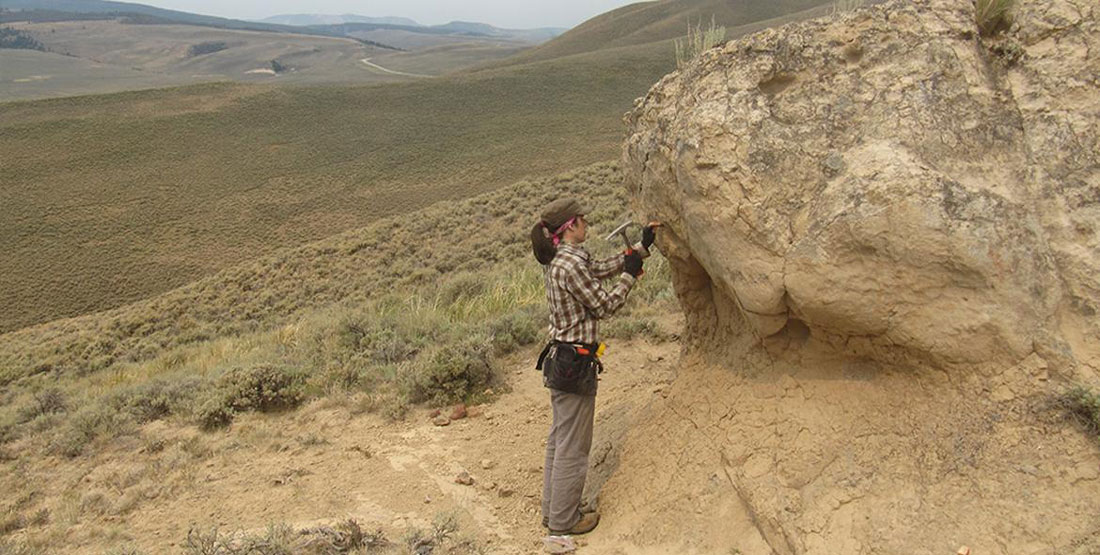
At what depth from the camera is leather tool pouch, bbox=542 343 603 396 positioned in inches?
164

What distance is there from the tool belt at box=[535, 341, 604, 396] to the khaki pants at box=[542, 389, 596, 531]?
9 centimetres

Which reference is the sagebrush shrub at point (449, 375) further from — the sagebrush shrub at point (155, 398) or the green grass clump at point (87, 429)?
the green grass clump at point (87, 429)

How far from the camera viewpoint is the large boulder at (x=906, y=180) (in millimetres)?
3322

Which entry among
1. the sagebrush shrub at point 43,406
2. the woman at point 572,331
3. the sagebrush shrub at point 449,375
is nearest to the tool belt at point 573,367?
the woman at point 572,331

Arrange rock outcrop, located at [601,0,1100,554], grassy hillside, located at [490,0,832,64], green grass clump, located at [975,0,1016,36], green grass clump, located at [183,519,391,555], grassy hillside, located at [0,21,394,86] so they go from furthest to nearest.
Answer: grassy hillside, located at [0,21,394,86] < grassy hillside, located at [490,0,832,64] < green grass clump, located at [183,519,391,555] < green grass clump, located at [975,0,1016,36] < rock outcrop, located at [601,0,1100,554]

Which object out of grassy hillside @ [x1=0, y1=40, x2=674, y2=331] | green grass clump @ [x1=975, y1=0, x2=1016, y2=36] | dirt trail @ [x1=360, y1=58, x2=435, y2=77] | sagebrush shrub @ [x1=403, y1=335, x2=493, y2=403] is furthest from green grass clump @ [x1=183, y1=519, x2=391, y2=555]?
dirt trail @ [x1=360, y1=58, x2=435, y2=77]

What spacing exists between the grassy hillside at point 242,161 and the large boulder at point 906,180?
32.3 metres

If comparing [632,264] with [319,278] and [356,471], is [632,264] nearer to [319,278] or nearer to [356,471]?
[356,471]

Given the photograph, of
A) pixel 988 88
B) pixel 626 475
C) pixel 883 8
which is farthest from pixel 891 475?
pixel 883 8

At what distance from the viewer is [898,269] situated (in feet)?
11.1

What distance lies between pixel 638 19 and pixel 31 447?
107 meters

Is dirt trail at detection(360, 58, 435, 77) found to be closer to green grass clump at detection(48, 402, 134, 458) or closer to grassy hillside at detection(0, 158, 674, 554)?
grassy hillside at detection(0, 158, 674, 554)

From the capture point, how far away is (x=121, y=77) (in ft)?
408

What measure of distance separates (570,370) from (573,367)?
0.08 feet
